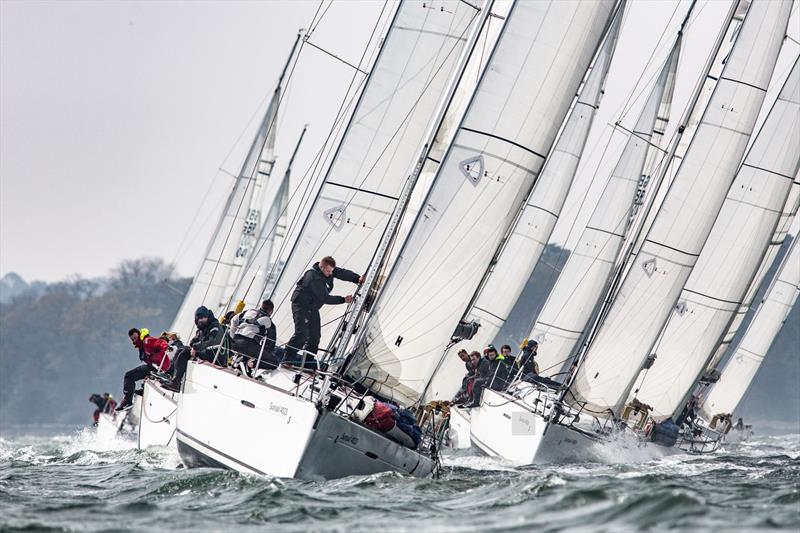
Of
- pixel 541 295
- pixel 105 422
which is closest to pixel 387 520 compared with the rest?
pixel 105 422

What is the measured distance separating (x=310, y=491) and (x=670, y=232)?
38.2 feet

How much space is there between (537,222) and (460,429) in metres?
5.77

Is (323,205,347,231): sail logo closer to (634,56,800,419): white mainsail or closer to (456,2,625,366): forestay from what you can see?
(634,56,800,419): white mainsail

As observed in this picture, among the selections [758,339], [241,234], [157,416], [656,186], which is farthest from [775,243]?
[157,416]

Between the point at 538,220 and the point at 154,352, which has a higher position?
the point at 538,220

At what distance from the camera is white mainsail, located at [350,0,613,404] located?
14.9 m

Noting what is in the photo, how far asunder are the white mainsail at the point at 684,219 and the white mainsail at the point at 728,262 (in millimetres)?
2107

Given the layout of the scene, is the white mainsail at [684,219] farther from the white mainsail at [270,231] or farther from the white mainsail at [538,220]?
the white mainsail at [270,231]

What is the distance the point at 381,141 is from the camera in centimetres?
1919

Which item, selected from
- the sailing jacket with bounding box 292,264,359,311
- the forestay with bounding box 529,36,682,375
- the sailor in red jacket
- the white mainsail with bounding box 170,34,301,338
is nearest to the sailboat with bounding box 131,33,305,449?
the white mainsail with bounding box 170,34,301,338

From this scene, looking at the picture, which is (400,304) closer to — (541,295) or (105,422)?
(105,422)

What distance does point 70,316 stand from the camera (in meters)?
113

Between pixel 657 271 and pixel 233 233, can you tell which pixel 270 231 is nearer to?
pixel 233 233

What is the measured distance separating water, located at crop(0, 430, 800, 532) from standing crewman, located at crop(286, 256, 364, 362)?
207 cm
